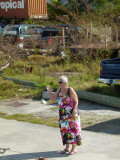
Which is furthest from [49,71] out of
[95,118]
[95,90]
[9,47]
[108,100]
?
[95,118]

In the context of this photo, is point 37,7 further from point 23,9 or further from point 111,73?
point 111,73

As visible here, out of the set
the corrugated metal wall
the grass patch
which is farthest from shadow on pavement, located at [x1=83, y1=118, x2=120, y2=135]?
the corrugated metal wall

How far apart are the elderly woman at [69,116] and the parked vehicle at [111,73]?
4207 millimetres

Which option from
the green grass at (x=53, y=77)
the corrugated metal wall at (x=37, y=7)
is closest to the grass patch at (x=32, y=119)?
the green grass at (x=53, y=77)

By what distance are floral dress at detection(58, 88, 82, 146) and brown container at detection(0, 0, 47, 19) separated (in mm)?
29046

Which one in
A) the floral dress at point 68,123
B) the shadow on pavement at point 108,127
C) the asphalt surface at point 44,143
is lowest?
the shadow on pavement at point 108,127

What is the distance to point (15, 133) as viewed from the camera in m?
7.91

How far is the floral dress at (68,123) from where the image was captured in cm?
631

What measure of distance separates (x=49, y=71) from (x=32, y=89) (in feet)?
13.2

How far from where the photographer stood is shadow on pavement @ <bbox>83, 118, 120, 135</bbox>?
7.99 meters

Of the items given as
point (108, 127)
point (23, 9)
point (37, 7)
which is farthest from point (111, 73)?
point (37, 7)

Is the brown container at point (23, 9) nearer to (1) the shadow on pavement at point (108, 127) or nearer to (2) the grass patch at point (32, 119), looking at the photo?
(2) the grass patch at point (32, 119)

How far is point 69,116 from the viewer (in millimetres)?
6336

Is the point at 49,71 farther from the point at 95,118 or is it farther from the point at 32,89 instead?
the point at 95,118
